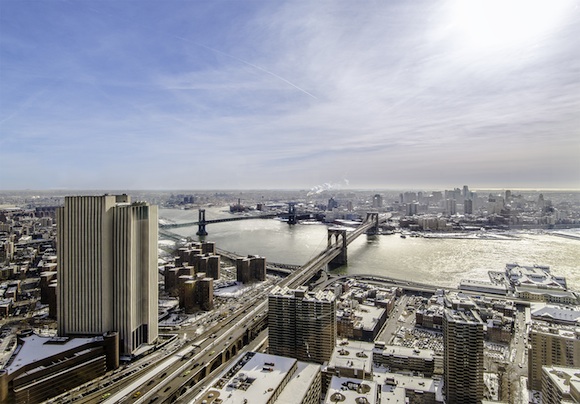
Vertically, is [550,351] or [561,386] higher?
[561,386]

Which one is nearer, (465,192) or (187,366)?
(187,366)

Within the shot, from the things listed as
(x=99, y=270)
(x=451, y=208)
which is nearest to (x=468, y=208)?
(x=451, y=208)

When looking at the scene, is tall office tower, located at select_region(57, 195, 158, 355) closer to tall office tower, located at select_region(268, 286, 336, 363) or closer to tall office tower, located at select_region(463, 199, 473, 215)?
tall office tower, located at select_region(268, 286, 336, 363)

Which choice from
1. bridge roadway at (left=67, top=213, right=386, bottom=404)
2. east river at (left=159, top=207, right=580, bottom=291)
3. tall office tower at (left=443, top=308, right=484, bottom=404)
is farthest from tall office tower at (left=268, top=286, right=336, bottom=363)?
east river at (left=159, top=207, right=580, bottom=291)

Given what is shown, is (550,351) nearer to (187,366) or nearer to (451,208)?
(187,366)

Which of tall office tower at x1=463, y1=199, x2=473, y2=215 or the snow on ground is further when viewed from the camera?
tall office tower at x1=463, y1=199, x2=473, y2=215

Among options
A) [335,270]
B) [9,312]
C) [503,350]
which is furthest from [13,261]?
[503,350]
